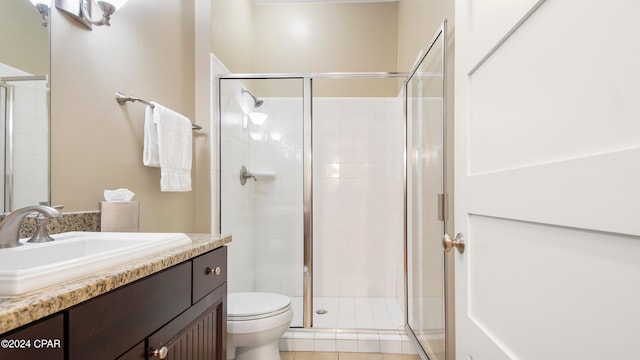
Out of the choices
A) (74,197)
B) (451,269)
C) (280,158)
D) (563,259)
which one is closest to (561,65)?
(563,259)

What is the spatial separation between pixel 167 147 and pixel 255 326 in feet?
3.20

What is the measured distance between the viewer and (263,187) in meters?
2.70

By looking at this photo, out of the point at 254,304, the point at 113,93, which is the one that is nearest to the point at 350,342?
the point at 254,304

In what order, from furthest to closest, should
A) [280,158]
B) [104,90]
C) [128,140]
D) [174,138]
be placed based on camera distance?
1. [280,158]
2. [174,138]
3. [128,140]
4. [104,90]

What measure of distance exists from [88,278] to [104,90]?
103cm

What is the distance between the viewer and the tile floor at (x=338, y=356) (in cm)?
211

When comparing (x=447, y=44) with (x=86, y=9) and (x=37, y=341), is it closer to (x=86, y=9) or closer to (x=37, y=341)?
(x=86, y=9)

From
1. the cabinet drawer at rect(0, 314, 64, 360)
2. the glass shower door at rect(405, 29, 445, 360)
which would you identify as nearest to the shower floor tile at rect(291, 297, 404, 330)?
the glass shower door at rect(405, 29, 445, 360)

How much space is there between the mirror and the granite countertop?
52 centimetres

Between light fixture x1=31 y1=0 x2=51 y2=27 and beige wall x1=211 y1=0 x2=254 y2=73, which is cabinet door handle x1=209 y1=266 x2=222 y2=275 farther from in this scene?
beige wall x1=211 y1=0 x2=254 y2=73

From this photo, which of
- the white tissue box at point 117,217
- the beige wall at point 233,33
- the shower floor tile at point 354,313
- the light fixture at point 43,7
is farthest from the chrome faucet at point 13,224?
the shower floor tile at point 354,313

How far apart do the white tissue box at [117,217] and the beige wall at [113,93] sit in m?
0.08

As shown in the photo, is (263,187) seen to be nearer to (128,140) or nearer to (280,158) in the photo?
(280,158)

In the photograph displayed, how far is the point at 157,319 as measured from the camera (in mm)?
841
